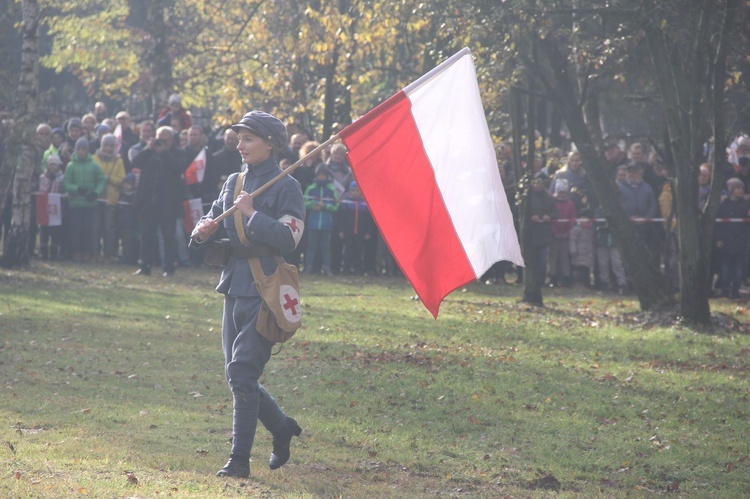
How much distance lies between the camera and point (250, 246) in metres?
7.41

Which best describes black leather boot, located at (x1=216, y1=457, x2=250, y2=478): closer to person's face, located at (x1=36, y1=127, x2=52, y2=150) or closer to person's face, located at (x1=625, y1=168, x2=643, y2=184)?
person's face, located at (x1=625, y1=168, x2=643, y2=184)

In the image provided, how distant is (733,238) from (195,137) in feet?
32.6

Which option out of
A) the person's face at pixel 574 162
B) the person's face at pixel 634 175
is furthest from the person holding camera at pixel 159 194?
the person's face at pixel 634 175

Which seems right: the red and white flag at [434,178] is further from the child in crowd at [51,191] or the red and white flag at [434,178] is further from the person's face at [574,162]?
the child in crowd at [51,191]

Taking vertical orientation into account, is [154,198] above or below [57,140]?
below

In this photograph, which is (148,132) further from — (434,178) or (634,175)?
(434,178)

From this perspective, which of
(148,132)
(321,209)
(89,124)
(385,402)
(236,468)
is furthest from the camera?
(89,124)

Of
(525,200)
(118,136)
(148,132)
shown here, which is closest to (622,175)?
(525,200)

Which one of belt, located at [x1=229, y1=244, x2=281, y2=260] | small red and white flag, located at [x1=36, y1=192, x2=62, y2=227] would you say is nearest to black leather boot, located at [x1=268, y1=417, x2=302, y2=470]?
belt, located at [x1=229, y1=244, x2=281, y2=260]

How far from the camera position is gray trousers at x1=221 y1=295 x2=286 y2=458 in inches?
290

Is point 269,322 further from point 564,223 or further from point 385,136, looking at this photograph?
point 564,223

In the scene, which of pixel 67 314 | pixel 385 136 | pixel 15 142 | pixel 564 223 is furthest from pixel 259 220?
pixel 564 223

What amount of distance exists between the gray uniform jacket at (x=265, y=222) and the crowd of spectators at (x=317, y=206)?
13128 millimetres

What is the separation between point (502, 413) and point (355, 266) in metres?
13.0
